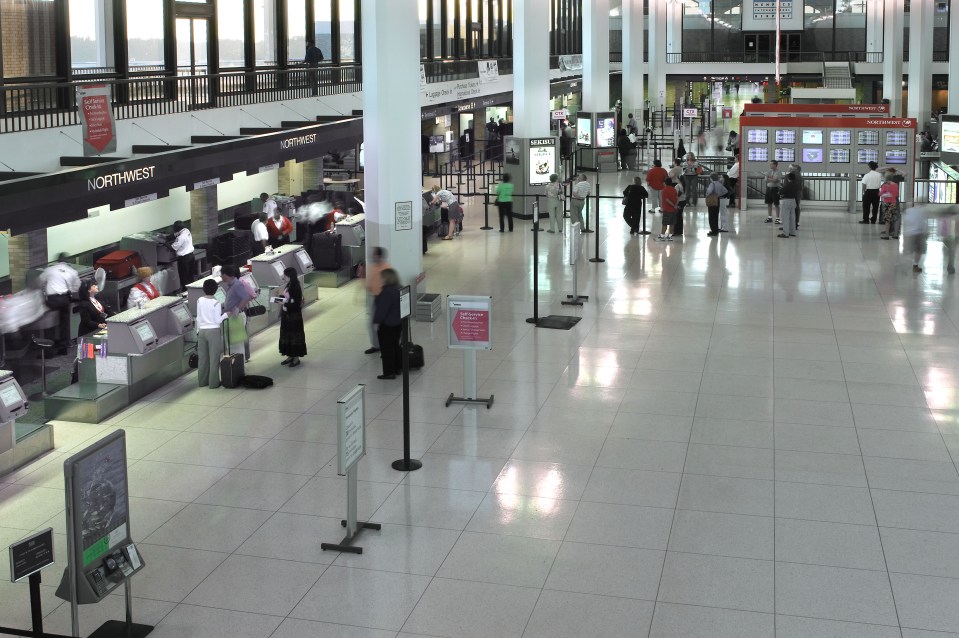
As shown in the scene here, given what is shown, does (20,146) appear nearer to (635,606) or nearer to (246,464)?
(246,464)

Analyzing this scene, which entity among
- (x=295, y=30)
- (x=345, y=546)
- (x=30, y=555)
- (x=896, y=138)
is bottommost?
(x=345, y=546)

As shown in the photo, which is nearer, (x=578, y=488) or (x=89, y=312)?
(x=578, y=488)

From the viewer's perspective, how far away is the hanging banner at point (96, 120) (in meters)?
14.0

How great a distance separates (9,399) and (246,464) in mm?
2247

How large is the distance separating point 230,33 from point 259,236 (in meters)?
4.21

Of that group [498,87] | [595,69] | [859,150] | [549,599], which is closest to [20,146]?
[549,599]

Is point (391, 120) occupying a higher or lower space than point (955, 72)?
lower

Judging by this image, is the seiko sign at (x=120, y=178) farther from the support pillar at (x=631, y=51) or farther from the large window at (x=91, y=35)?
the support pillar at (x=631, y=51)

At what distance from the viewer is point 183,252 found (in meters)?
18.7

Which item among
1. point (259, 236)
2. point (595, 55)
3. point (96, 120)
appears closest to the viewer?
point (96, 120)

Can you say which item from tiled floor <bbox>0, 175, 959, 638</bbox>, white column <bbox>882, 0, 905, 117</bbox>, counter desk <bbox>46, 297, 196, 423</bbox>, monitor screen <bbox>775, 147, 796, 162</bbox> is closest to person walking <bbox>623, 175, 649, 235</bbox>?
monitor screen <bbox>775, 147, 796, 162</bbox>

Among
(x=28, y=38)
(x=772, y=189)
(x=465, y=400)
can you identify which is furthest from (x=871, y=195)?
(x=28, y=38)

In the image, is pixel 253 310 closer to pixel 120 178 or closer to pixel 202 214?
pixel 120 178

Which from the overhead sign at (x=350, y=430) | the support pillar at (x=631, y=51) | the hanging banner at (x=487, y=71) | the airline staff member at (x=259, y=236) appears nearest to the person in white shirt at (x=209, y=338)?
the overhead sign at (x=350, y=430)
